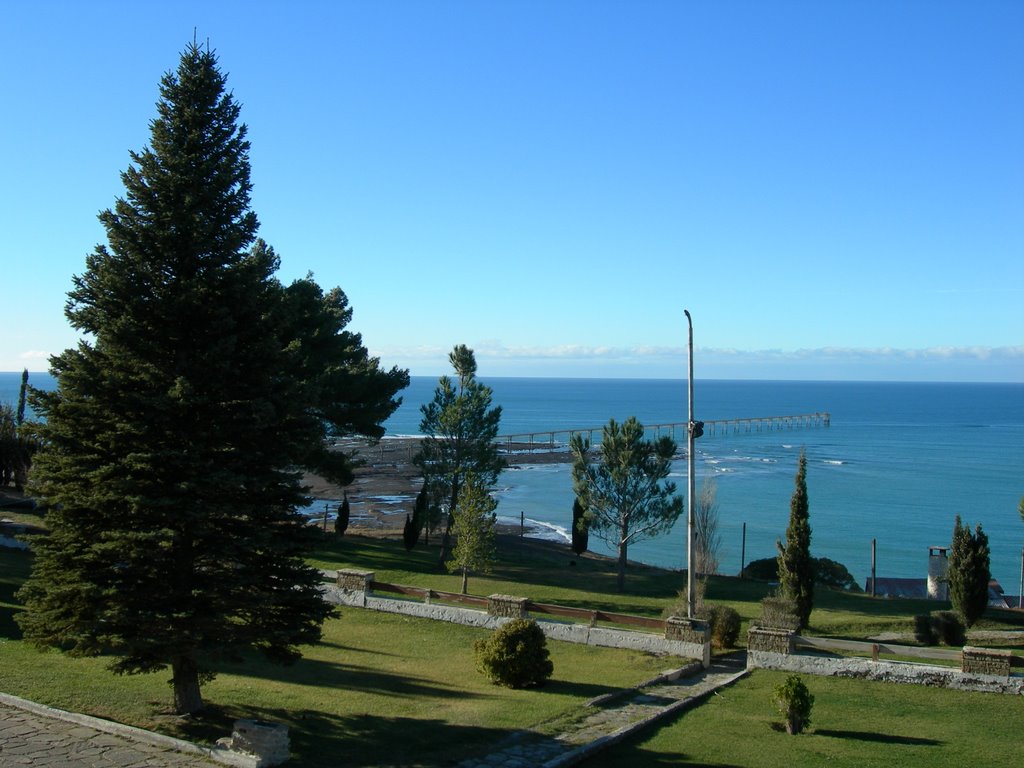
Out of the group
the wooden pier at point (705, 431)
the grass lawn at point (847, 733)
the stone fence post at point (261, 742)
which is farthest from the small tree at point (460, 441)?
the wooden pier at point (705, 431)

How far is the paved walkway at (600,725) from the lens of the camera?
1132 centimetres

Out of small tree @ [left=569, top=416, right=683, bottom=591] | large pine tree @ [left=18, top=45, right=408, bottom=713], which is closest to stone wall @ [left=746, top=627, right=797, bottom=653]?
large pine tree @ [left=18, top=45, right=408, bottom=713]

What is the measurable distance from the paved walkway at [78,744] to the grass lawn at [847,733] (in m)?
5.61

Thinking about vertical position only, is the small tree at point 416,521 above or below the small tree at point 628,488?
below

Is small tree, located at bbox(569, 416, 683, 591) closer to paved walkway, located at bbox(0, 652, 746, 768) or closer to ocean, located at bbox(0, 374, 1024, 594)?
ocean, located at bbox(0, 374, 1024, 594)

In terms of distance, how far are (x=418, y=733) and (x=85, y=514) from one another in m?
Answer: 5.69

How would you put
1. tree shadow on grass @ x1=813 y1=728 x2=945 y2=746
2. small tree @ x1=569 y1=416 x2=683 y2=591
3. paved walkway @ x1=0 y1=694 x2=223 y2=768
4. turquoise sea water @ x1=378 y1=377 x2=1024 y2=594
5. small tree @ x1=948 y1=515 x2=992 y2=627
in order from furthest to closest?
turquoise sea water @ x1=378 y1=377 x2=1024 y2=594, small tree @ x1=569 y1=416 x2=683 y2=591, small tree @ x1=948 y1=515 x2=992 y2=627, tree shadow on grass @ x1=813 y1=728 x2=945 y2=746, paved walkway @ x1=0 y1=694 x2=223 y2=768

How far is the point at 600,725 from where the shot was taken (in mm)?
13203

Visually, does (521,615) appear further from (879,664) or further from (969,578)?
(969,578)

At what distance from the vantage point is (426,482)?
3459 cm

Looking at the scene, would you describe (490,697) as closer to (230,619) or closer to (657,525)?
(230,619)

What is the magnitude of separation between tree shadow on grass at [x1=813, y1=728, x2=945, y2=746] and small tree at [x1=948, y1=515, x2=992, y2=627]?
14483mm

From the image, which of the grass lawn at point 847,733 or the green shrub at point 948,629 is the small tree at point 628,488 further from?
the grass lawn at point 847,733

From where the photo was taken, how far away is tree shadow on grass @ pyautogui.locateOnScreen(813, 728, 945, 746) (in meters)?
13.0
